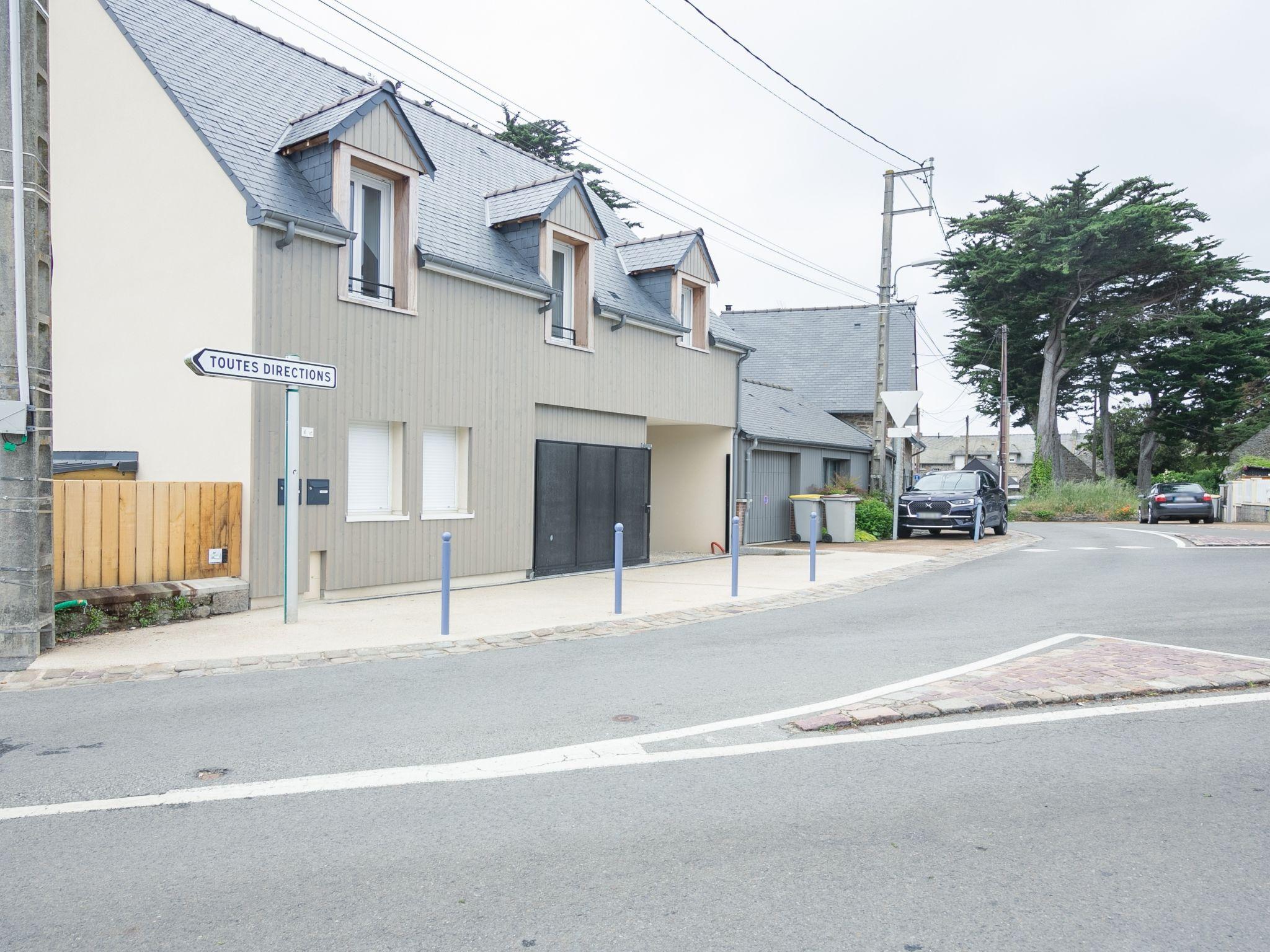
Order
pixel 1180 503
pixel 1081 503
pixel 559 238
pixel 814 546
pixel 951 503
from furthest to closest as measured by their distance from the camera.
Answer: pixel 1081 503 < pixel 1180 503 < pixel 951 503 < pixel 559 238 < pixel 814 546

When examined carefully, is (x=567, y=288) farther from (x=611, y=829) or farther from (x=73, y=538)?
(x=611, y=829)

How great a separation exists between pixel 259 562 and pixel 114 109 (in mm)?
5939

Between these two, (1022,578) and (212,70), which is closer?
(212,70)

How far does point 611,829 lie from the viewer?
4.07 meters

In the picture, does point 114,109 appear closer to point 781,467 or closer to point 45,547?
point 45,547

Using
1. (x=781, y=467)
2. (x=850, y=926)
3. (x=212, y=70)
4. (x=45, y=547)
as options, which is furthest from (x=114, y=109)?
(x=781, y=467)

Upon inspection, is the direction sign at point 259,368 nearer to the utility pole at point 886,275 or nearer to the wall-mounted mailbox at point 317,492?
the wall-mounted mailbox at point 317,492

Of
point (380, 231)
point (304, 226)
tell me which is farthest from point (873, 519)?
point (304, 226)

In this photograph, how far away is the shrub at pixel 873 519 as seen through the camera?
74.9 ft

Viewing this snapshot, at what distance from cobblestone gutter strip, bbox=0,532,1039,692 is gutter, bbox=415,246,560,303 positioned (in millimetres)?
5385

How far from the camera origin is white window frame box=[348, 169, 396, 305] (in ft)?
38.3

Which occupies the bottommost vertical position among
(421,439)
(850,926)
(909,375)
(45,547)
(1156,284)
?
(850,926)

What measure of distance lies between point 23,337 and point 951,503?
19.3m

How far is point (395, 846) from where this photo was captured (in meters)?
3.88
